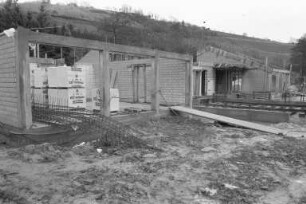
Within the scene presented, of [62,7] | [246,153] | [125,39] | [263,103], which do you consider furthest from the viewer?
[62,7]

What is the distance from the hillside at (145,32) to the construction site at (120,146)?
30624 mm

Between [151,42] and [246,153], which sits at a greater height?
[151,42]

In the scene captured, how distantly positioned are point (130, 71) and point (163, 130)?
26.5ft

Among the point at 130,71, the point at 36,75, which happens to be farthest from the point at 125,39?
the point at 36,75

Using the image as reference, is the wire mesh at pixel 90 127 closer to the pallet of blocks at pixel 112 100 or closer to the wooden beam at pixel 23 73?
the wooden beam at pixel 23 73

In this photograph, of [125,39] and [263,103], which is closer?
[263,103]

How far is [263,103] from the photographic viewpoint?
49.6 feet

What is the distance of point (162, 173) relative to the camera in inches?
198

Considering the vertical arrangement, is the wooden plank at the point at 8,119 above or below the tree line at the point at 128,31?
below

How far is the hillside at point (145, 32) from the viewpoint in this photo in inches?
1700

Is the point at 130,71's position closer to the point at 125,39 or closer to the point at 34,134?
the point at 34,134

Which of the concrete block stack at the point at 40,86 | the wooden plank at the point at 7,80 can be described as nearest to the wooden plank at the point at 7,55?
the wooden plank at the point at 7,80

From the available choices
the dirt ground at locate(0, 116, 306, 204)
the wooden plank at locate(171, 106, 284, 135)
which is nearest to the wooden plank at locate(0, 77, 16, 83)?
the dirt ground at locate(0, 116, 306, 204)

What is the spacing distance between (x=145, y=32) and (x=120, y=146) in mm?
42716
